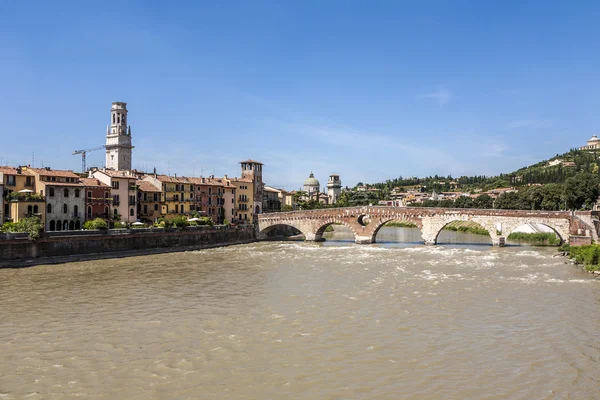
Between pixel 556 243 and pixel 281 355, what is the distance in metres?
48.8

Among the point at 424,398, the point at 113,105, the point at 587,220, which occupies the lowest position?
the point at 424,398

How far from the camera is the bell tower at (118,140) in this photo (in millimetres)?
77000

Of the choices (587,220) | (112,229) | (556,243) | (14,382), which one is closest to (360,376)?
(14,382)

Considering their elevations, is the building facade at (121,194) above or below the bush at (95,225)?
above

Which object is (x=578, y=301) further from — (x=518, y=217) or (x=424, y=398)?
(x=518, y=217)

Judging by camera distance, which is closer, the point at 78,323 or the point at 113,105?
the point at 78,323

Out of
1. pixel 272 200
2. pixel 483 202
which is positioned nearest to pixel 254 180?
pixel 272 200

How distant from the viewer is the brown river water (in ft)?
45.0

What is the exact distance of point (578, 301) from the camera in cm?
2397

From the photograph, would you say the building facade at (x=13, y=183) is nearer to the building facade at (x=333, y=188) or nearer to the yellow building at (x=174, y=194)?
the yellow building at (x=174, y=194)

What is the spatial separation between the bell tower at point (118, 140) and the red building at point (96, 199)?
1061 inches

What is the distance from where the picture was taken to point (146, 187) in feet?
190

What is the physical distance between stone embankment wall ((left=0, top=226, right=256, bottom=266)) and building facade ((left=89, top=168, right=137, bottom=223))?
6.37 metres

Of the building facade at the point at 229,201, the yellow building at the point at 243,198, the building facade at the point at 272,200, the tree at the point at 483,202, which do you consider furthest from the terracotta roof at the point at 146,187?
the tree at the point at 483,202
